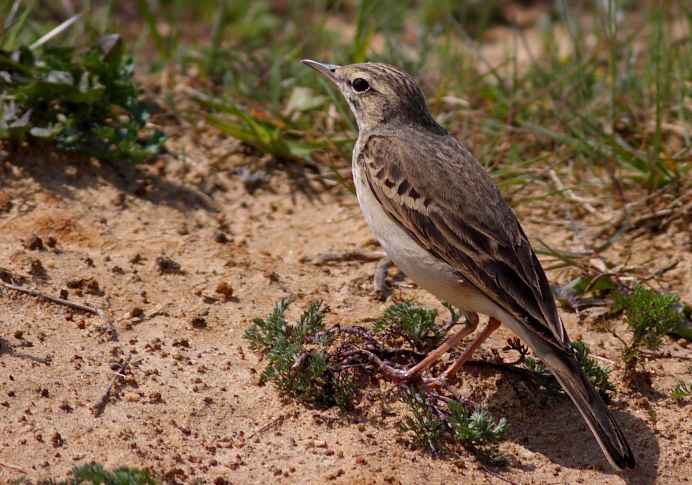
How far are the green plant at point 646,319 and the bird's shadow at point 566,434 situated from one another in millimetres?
366

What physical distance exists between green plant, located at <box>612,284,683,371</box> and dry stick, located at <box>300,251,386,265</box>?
1.66 metres

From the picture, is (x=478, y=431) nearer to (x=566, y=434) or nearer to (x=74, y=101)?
(x=566, y=434)

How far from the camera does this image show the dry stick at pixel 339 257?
627 centimetres

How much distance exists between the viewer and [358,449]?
452 cm

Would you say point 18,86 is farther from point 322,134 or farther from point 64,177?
point 322,134

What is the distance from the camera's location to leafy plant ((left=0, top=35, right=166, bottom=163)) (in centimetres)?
632

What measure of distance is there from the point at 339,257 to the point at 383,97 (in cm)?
111

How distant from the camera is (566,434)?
489 cm

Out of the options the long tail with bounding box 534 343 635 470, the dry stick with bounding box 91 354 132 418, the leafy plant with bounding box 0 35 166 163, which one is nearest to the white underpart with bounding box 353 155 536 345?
the long tail with bounding box 534 343 635 470

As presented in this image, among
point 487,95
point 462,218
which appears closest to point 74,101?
point 462,218

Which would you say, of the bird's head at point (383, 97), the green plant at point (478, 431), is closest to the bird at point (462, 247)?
the bird's head at point (383, 97)

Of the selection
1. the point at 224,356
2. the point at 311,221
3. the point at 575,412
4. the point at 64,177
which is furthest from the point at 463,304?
the point at 64,177

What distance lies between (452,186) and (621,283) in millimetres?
1486

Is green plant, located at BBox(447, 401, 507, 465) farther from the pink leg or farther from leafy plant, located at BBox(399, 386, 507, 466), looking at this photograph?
the pink leg
